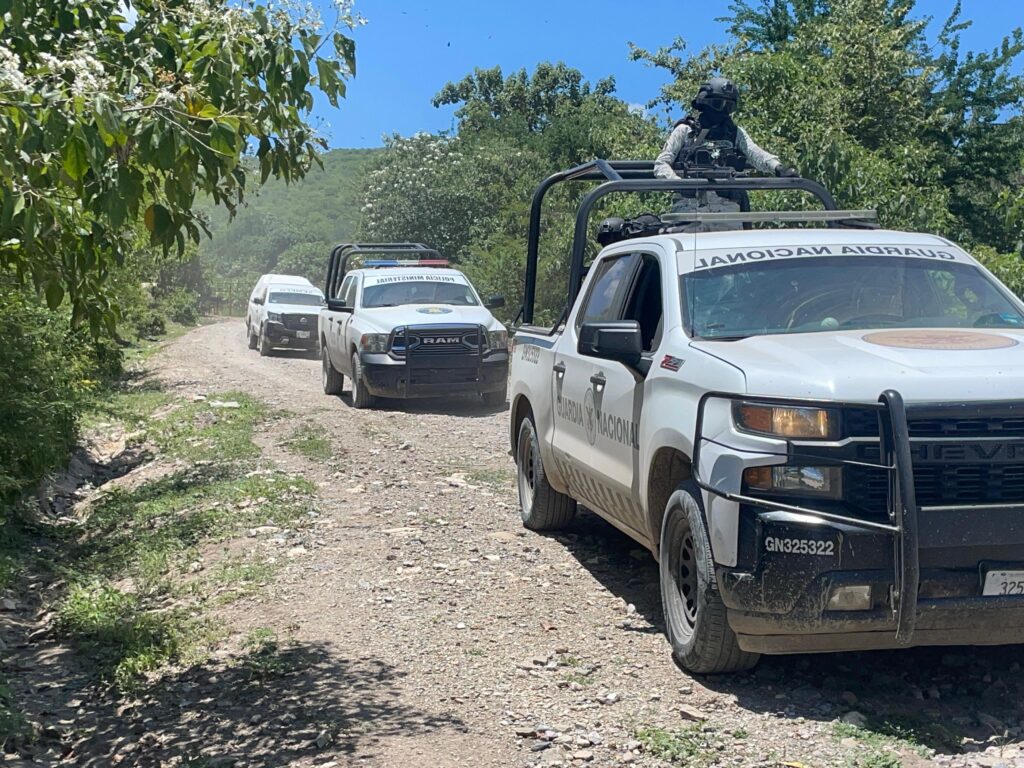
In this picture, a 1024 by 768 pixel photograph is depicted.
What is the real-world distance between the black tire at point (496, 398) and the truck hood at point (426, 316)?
834mm

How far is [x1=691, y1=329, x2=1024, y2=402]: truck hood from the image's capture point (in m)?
4.33

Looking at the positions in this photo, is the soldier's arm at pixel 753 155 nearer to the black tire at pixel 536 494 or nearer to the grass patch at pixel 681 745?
the black tire at pixel 536 494

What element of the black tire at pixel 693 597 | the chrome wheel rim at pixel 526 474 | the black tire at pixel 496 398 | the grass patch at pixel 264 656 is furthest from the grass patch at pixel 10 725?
the black tire at pixel 496 398

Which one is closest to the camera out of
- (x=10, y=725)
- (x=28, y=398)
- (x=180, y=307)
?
(x=10, y=725)

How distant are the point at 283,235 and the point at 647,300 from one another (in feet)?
291

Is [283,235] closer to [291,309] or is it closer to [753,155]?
[291,309]

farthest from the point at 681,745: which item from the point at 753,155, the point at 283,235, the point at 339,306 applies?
the point at 283,235

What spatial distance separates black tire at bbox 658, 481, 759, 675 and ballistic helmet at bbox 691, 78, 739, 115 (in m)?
3.94

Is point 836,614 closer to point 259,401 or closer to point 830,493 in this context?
point 830,493

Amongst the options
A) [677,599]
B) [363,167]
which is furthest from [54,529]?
[363,167]

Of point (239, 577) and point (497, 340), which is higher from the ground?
point (497, 340)

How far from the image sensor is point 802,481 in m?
4.39

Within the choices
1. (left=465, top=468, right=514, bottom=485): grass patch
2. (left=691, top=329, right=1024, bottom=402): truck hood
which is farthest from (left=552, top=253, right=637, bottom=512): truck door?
(left=465, top=468, right=514, bottom=485): grass patch

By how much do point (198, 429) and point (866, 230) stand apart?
9902 mm
